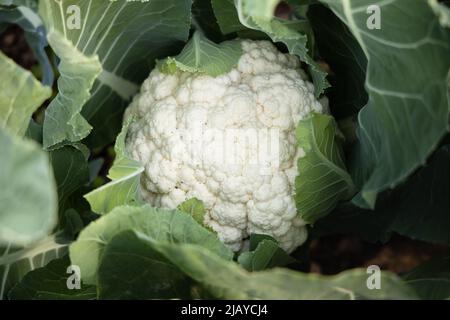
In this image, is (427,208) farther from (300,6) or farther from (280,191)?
(300,6)

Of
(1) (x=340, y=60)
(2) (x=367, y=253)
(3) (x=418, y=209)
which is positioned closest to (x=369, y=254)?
(2) (x=367, y=253)

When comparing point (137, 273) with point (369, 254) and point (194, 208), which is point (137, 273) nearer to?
point (194, 208)

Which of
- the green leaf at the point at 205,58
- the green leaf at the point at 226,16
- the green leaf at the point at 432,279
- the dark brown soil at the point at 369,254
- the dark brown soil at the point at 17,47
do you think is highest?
the green leaf at the point at 226,16

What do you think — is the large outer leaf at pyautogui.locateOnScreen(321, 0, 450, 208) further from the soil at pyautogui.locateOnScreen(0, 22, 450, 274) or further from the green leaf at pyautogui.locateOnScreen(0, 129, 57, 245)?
the soil at pyautogui.locateOnScreen(0, 22, 450, 274)

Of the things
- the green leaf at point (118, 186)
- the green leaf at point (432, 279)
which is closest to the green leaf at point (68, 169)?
the green leaf at point (118, 186)

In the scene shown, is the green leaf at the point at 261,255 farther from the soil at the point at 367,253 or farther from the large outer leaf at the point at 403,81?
the soil at the point at 367,253

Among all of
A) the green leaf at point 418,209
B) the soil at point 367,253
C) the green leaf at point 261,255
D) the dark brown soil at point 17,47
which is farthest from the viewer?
the dark brown soil at point 17,47

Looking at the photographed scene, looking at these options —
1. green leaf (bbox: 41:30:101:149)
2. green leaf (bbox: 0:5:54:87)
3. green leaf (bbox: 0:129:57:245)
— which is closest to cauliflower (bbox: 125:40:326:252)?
green leaf (bbox: 41:30:101:149)
